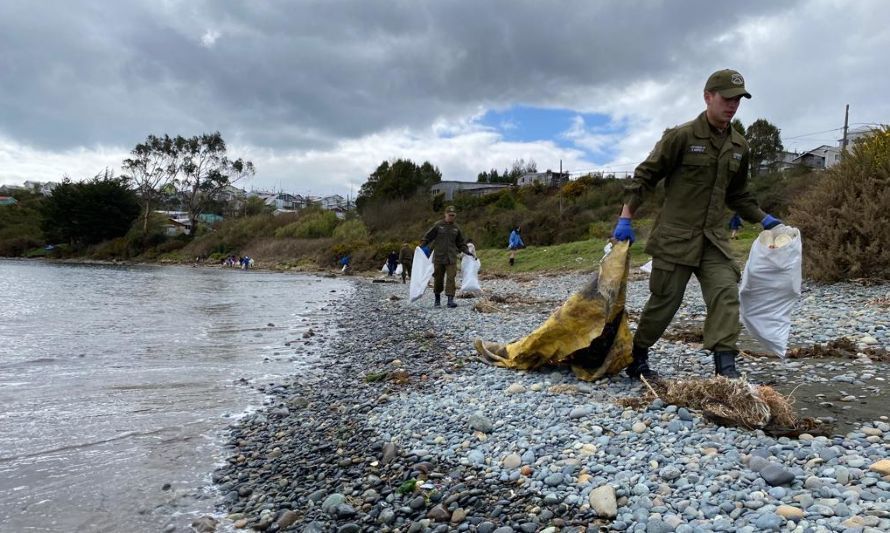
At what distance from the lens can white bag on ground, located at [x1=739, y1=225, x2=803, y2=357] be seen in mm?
4020

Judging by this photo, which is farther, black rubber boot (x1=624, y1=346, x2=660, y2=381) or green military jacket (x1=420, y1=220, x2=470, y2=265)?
green military jacket (x1=420, y1=220, x2=470, y2=265)

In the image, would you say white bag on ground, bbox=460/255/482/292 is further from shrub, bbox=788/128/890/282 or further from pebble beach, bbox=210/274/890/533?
pebble beach, bbox=210/274/890/533

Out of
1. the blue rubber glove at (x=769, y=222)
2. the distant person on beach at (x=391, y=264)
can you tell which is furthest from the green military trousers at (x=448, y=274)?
the distant person on beach at (x=391, y=264)

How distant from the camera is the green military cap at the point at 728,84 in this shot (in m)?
3.66

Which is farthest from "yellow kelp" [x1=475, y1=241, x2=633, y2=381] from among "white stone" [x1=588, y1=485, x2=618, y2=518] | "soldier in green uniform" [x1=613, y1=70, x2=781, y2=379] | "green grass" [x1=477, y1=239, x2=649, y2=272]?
"green grass" [x1=477, y1=239, x2=649, y2=272]

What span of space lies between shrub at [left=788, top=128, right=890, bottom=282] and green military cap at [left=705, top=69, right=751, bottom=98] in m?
7.45

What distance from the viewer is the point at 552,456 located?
3.41 m

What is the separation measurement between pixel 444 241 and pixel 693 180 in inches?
313

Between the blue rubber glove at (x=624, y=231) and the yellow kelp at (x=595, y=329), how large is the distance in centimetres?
7

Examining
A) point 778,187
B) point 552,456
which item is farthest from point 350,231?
point 552,456

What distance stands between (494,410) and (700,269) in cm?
185

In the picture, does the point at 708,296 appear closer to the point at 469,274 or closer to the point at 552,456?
the point at 552,456

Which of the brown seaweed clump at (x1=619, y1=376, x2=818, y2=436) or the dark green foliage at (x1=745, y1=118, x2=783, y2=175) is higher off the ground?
the dark green foliage at (x1=745, y1=118, x2=783, y2=175)

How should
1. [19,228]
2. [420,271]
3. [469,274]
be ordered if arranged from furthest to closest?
1. [19,228]
2. [469,274]
3. [420,271]
